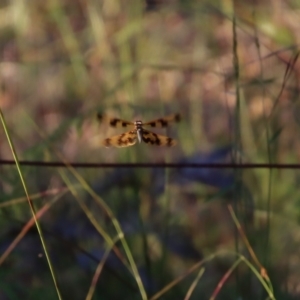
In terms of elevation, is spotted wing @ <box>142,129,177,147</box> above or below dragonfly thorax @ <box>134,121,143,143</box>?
below

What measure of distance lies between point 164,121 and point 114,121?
0.20 feet

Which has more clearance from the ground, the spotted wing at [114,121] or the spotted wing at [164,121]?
the spotted wing at [114,121]

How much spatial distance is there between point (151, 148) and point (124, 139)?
0.07 metres

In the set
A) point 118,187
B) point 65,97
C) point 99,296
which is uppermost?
point 65,97

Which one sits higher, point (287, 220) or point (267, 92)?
point (267, 92)

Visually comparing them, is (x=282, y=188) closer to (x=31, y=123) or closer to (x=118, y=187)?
(x=118, y=187)

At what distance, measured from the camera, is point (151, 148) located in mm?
729

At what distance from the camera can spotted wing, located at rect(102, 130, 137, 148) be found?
26.3 inches

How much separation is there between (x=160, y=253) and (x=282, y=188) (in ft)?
0.54

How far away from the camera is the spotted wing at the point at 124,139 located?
0.67 m

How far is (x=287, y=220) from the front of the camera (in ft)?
2.34


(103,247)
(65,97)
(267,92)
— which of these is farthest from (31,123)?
(267,92)

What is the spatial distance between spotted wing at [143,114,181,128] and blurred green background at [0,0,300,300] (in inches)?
0.5

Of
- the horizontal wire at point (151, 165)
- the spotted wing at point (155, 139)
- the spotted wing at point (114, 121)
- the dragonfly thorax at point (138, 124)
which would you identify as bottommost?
the horizontal wire at point (151, 165)
